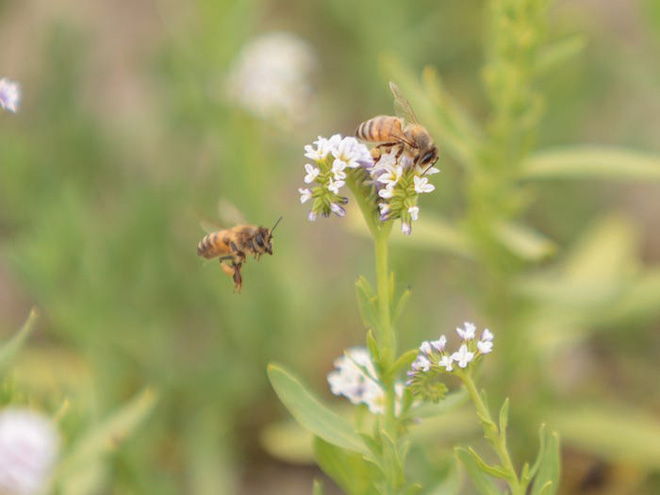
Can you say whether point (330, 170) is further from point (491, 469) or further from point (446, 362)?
point (491, 469)

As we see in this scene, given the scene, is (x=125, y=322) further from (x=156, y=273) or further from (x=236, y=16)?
(x=236, y=16)

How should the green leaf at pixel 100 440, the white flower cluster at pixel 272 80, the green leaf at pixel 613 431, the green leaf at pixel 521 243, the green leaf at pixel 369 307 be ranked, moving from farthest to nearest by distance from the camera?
1. the white flower cluster at pixel 272 80
2. the green leaf at pixel 613 431
3. the green leaf at pixel 521 243
4. the green leaf at pixel 100 440
5. the green leaf at pixel 369 307

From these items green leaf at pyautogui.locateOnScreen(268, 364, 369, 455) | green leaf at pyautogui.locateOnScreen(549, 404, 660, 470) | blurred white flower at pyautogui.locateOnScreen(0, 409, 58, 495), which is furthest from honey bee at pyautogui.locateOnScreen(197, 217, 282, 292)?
green leaf at pyautogui.locateOnScreen(549, 404, 660, 470)

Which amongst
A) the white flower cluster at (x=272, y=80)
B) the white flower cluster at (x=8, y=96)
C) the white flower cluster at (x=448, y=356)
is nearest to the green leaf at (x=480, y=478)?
the white flower cluster at (x=448, y=356)

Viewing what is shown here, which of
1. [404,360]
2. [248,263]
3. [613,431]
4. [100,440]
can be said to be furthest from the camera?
[248,263]

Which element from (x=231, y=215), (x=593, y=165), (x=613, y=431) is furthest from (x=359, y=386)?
(x=613, y=431)

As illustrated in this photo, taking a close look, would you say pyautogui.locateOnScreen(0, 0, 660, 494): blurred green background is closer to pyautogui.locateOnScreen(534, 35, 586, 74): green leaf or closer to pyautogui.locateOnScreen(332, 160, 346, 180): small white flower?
pyautogui.locateOnScreen(534, 35, 586, 74): green leaf

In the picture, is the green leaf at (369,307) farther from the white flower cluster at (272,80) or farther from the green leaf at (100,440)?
the white flower cluster at (272,80)
